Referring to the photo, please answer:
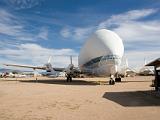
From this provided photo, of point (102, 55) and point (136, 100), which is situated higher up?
point (102, 55)

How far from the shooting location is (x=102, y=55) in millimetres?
43594

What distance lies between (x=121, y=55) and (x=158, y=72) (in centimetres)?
1628

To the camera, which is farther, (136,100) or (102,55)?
(102,55)

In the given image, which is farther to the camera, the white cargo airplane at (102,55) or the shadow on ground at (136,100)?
the white cargo airplane at (102,55)

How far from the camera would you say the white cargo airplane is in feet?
138

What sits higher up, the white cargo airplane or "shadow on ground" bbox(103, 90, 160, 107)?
the white cargo airplane

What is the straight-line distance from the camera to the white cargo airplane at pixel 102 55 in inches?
1657

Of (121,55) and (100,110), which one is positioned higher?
(121,55)

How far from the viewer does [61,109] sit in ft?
51.9

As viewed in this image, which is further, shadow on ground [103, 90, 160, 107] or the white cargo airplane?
the white cargo airplane

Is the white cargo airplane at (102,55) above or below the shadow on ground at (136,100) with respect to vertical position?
above

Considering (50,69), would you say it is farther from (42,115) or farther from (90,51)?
(42,115)

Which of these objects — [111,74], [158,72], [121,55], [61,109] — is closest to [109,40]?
[121,55]

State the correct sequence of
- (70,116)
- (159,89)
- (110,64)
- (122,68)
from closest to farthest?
(70,116)
(159,89)
(110,64)
(122,68)
